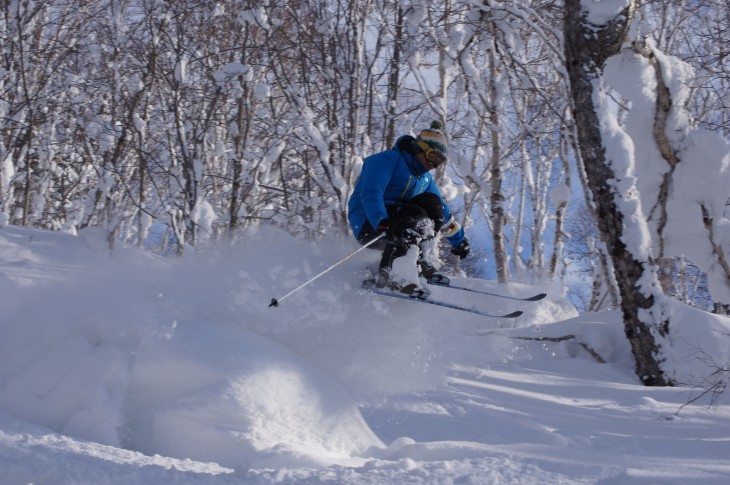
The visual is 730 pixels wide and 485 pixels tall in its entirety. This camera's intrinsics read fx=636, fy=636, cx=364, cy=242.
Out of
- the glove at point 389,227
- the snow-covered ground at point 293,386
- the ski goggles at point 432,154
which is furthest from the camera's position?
the ski goggles at point 432,154

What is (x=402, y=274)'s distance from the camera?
201 inches

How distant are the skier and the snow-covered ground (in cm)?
29

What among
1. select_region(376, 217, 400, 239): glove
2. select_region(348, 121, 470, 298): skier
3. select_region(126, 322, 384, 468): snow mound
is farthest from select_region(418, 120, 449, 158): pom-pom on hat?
select_region(126, 322, 384, 468): snow mound

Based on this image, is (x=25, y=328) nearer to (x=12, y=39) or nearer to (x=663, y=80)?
(x=663, y=80)

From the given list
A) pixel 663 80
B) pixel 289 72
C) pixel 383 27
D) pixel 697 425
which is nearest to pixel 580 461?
pixel 697 425

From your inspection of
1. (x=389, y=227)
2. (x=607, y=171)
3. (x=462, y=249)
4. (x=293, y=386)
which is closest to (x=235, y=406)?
(x=293, y=386)

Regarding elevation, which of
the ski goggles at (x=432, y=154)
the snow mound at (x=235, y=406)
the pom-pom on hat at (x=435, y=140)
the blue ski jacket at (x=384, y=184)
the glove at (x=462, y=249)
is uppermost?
the pom-pom on hat at (x=435, y=140)

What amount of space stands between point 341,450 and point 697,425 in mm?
2288

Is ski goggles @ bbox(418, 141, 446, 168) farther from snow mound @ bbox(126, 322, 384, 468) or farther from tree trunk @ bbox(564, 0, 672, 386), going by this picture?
snow mound @ bbox(126, 322, 384, 468)

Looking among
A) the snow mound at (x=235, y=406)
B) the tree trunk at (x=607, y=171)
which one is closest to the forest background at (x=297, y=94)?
the tree trunk at (x=607, y=171)

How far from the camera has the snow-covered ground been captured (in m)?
2.71

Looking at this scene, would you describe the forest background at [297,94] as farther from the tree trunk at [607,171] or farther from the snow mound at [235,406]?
the snow mound at [235,406]

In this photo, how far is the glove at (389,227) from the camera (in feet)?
16.3

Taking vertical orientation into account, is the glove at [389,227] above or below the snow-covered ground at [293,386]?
above
